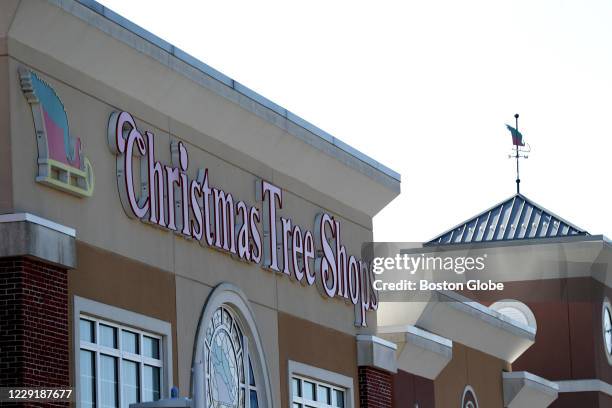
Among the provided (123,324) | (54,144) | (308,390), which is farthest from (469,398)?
(54,144)

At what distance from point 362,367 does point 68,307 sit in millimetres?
10250

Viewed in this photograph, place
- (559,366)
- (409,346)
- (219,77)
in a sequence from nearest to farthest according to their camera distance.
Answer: (219,77) < (409,346) < (559,366)

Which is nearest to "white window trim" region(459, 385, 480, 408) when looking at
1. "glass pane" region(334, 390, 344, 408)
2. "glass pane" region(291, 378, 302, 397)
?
"glass pane" region(334, 390, 344, 408)

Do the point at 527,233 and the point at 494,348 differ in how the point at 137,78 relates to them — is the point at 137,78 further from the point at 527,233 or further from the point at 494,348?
the point at 527,233

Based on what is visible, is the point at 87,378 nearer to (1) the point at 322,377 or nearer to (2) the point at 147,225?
(2) the point at 147,225

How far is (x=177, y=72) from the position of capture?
23750 mm

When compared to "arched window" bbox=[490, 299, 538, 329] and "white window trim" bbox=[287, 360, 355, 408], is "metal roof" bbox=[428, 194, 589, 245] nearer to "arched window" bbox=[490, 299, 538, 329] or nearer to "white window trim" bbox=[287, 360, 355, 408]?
"arched window" bbox=[490, 299, 538, 329]

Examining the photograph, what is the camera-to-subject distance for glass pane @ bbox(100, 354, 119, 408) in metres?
21.6

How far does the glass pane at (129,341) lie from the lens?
2231 cm

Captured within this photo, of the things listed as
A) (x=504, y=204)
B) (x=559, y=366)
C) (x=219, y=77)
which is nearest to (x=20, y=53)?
(x=219, y=77)

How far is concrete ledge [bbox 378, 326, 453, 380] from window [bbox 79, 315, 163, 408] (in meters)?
10.5

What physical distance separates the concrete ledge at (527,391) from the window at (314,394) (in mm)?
10597

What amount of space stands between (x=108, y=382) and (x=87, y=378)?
0.57m

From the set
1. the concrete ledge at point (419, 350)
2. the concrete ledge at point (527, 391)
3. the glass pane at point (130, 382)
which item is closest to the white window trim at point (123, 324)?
the glass pane at point (130, 382)
